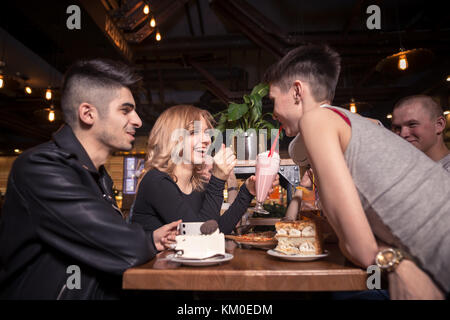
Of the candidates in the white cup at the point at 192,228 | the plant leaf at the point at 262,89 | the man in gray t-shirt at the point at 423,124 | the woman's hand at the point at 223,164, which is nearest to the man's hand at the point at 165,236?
the white cup at the point at 192,228

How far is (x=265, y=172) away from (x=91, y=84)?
93 centimetres

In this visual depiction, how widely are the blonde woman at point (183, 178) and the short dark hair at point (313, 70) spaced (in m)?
0.57

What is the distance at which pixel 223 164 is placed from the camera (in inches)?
64.1

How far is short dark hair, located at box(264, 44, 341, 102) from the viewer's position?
1263 mm

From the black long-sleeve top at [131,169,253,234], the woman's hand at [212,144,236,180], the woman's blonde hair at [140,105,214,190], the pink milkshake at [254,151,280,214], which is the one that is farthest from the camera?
the woman's blonde hair at [140,105,214,190]

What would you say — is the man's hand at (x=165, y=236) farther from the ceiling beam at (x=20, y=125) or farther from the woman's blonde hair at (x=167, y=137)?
the ceiling beam at (x=20, y=125)

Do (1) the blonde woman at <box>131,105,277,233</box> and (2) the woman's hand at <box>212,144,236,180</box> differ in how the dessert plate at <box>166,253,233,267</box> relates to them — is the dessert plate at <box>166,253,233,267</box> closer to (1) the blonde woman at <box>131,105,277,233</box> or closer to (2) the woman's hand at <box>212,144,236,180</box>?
(1) the blonde woman at <box>131,105,277,233</box>

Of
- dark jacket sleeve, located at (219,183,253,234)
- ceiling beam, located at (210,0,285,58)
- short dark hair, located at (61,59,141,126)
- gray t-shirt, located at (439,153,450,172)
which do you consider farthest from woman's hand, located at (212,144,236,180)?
ceiling beam, located at (210,0,285,58)

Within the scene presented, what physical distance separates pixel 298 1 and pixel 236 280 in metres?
5.46

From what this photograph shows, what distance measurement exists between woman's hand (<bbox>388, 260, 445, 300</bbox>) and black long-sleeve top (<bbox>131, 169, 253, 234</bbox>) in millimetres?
954

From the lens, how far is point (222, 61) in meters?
6.68

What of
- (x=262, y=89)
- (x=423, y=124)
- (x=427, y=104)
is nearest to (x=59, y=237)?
(x=262, y=89)
